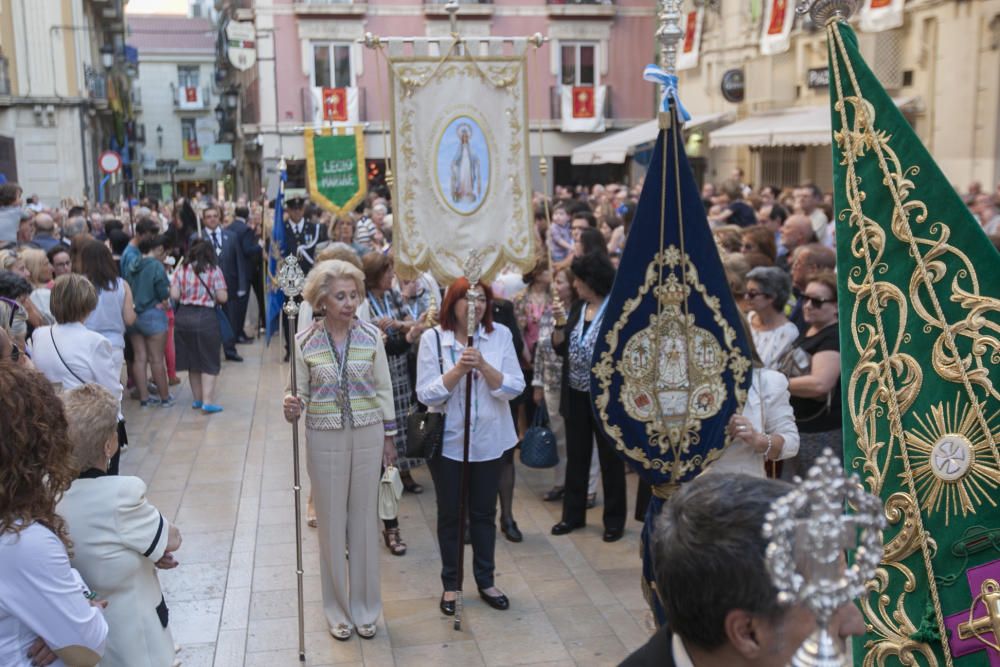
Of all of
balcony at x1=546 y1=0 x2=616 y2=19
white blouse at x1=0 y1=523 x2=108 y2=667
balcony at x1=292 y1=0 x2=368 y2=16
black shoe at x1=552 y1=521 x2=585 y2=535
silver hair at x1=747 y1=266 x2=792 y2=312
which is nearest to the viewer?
white blouse at x1=0 y1=523 x2=108 y2=667

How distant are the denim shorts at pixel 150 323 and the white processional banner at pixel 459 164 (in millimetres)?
5030

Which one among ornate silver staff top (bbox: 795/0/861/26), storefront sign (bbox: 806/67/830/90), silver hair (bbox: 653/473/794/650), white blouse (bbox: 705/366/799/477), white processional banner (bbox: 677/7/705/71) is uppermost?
white processional banner (bbox: 677/7/705/71)

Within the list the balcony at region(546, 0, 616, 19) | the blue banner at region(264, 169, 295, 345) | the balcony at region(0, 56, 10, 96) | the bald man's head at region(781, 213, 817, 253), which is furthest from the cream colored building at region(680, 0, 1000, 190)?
the balcony at region(0, 56, 10, 96)

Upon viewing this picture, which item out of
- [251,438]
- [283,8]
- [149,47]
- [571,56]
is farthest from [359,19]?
[149,47]

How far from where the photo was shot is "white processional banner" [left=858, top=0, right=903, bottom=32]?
48.2ft

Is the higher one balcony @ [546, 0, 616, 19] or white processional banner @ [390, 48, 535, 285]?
balcony @ [546, 0, 616, 19]

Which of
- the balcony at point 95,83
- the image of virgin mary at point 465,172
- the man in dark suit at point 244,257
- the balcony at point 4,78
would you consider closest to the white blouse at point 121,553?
the image of virgin mary at point 465,172

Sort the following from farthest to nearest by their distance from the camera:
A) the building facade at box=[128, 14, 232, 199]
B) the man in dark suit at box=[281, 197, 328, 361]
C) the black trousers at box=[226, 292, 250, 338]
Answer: the building facade at box=[128, 14, 232, 199] < the black trousers at box=[226, 292, 250, 338] < the man in dark suit at box=[281, 197, 328, 361]

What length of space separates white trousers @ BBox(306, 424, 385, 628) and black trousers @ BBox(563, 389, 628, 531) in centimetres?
180

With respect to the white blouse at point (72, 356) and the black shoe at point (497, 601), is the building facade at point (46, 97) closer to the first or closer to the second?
the white blouse at point (72, 356)

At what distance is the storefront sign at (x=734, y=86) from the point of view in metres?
23.0

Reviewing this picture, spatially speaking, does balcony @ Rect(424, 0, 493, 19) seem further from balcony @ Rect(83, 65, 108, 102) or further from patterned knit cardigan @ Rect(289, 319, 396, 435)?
patterned knit cardigan @ Rect(289, 319, 396, 435)

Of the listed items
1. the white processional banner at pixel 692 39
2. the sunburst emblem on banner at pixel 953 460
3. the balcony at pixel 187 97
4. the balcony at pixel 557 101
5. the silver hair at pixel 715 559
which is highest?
the balcony at pixel 187 97

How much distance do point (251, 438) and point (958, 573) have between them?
24.7 feet
